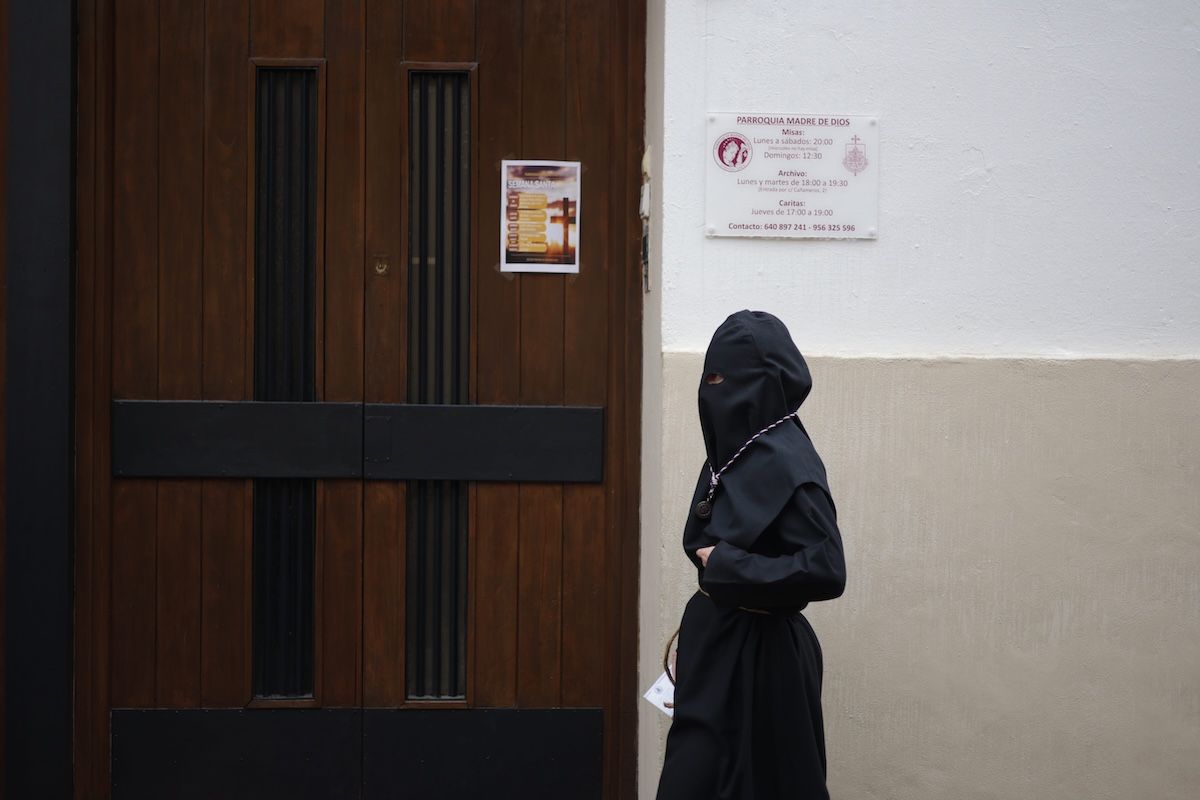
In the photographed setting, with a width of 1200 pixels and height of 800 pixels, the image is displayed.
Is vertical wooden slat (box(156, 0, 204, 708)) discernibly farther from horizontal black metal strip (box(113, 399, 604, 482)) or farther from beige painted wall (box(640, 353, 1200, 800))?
beige painted wall (box(640, 353, 1200, 800))

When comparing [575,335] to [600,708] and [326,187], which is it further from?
[600,708]

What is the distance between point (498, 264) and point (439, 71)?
63cm

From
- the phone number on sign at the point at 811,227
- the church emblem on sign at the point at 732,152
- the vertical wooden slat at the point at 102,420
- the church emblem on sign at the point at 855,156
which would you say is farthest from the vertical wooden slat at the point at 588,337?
the vertical wooden slat at the point at 102,420

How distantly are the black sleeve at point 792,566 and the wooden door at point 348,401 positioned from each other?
1.22 m

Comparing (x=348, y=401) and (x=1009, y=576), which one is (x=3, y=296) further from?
(x=1009, y=576)

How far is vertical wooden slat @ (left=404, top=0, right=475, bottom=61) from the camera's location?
3352mm

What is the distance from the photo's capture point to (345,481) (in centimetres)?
336

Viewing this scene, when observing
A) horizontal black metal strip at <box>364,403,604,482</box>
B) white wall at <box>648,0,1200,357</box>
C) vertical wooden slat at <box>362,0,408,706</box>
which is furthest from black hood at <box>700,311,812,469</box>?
vertical wooden slat at <box>362,0,408,706</box>

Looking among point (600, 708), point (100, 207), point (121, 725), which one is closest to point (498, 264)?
point (100, 207)

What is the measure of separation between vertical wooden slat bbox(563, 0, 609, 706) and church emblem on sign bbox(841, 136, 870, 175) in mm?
726

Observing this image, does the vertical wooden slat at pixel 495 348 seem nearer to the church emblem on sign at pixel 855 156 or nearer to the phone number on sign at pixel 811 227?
the phone number on sign at pixel 811 227

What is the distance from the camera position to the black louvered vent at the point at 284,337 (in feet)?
11.0

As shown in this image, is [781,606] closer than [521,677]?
Yes

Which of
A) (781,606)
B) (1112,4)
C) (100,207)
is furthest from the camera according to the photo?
(100,207)
